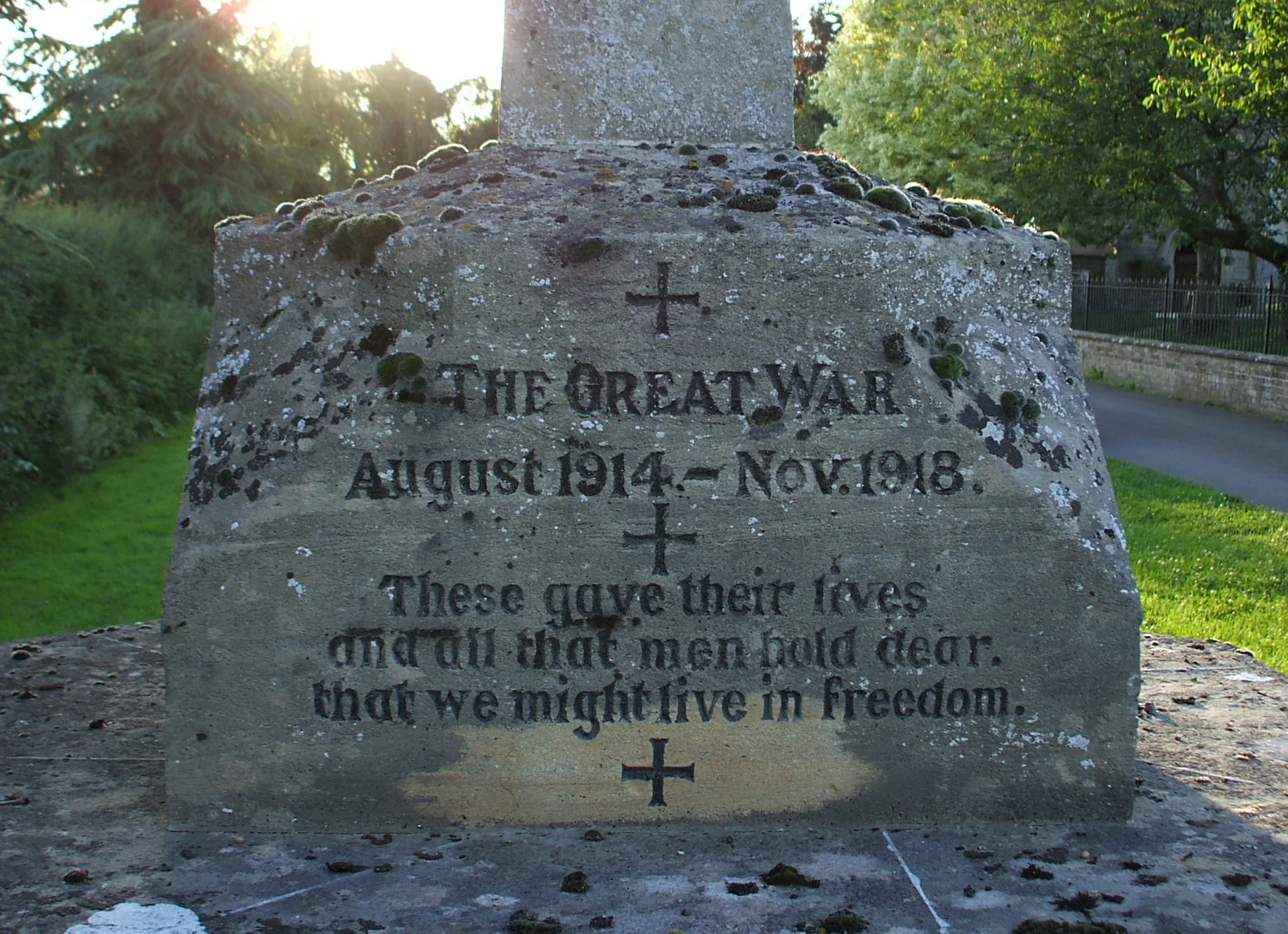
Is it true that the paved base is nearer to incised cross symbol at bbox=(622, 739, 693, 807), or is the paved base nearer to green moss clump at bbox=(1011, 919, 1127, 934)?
green moss clump at bbox=(1011, 919, 1127, 934)

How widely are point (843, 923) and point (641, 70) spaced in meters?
2.77

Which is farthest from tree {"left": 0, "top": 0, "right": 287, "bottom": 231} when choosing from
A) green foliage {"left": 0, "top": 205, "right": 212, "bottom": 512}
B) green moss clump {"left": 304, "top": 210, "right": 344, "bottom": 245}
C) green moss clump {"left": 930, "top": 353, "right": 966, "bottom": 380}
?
green moss clump {"left": 930, "top": 353, "right": 966, "bottom": 380}

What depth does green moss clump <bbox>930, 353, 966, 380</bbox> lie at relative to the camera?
3.49 m

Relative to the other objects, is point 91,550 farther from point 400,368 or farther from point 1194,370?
point 1194,370

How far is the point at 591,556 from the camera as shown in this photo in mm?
3459

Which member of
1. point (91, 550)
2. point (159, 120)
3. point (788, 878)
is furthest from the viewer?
point (159, 120)

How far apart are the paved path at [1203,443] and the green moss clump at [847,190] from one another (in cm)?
802

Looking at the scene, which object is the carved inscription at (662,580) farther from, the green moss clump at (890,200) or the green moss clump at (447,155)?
the green moss clump at (447,155)

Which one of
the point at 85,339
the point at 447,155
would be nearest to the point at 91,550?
the point at 447,155

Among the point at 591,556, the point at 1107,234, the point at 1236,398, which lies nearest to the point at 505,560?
the point at 591,556

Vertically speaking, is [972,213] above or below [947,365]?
above

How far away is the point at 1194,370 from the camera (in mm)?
18641

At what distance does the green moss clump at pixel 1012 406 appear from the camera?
3.53 meters

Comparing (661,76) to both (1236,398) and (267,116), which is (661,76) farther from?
(267,116)
